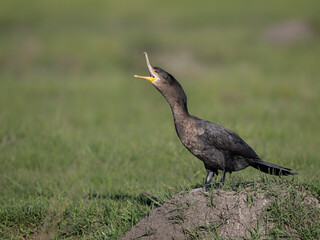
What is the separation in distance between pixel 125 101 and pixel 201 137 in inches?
298

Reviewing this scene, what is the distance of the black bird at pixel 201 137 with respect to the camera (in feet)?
17.9

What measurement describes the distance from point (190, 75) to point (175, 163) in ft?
23.4

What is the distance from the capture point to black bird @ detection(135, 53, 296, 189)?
5449 mm

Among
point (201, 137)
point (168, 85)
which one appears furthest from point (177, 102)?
point (201, 137)

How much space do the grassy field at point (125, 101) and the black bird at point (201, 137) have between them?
43 centimetres

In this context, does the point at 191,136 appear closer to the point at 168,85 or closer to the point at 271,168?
the point at 168,85

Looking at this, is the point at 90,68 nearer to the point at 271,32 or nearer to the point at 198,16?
the point at 271,32

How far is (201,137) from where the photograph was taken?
5465 millimetres

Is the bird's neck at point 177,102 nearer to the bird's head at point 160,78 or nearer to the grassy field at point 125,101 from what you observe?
the bird's head at point 160,78

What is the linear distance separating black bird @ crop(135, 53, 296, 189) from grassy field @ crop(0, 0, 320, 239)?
0.43 meters

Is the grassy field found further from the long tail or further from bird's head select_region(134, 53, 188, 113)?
bird's head select_region(134, 53, 188, 113)

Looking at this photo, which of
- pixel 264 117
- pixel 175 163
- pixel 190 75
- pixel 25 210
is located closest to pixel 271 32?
pixel 190 75

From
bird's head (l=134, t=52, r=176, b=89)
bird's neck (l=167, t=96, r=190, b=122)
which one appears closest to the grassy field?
bird's neck (l=167, t=96, r=190, b=122)

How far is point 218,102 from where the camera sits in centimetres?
1233
